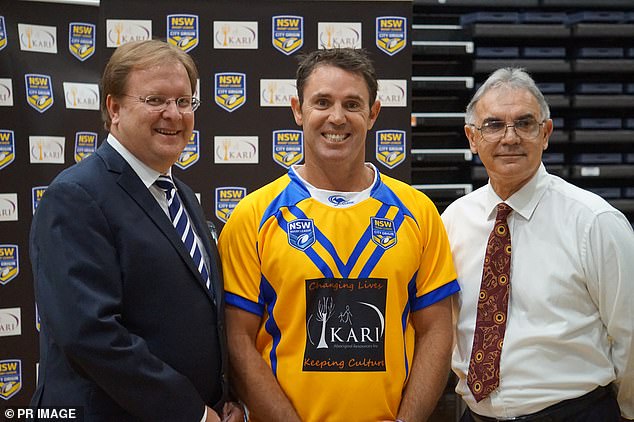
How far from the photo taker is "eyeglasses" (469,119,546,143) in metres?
2.31

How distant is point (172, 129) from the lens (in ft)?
6.66

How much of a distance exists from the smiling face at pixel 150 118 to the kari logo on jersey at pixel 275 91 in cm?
253

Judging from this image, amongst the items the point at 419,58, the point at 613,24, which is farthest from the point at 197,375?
the point at 613,24

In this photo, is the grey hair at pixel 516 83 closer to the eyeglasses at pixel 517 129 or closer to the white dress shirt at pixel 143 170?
the eyeglasses at pixel 517 129

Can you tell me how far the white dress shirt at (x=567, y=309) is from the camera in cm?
218

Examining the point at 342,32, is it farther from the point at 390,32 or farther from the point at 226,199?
the point at 226,199

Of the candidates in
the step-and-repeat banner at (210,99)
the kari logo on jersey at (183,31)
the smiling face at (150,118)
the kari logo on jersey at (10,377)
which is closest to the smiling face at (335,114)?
the smiling face at (150,118)

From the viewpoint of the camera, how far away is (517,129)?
7.57 feet

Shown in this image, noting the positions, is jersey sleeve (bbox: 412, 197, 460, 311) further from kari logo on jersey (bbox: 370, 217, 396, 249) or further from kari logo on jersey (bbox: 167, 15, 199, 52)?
kari logo on jersey (bbox: 167, 15, 199, 52)

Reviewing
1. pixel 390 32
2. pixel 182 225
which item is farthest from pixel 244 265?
pixel 390 32

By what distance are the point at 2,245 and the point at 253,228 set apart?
2931 mm

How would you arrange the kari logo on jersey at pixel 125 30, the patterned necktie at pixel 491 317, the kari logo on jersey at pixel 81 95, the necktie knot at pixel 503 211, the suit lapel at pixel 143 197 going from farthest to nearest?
the kari logo on jersey at pixel 81 95 → the kari logo on jersey at pixel 125 30 → the necktie knot at pixel 503 211 → the patterned necktie at pixel 491 317 → the suit lapel at pixel 143 197

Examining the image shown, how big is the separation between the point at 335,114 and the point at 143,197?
620 mm

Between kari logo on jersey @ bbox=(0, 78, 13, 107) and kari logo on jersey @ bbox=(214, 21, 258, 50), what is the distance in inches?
52.1
